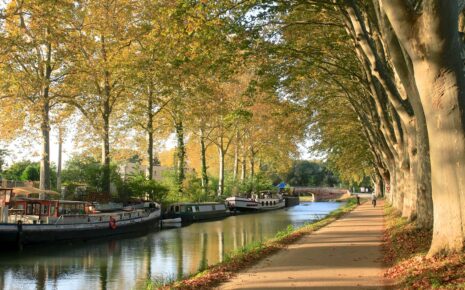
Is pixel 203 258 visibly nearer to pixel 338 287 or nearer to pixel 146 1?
pixel 338 287

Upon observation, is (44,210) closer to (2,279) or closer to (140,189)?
(2,279)

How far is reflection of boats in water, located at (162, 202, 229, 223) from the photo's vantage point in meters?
45.2

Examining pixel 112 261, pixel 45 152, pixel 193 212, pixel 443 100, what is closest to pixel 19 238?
pixel 112 261

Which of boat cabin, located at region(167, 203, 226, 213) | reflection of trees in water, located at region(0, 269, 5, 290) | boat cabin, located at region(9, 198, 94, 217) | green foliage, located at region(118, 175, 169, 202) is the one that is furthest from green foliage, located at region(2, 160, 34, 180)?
reflection of trees in water, located at region(0, 269, 5, 290)

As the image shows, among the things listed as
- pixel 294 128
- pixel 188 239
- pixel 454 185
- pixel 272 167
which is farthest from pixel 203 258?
pixel 272 167

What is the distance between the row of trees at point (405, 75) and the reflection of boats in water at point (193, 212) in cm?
1538

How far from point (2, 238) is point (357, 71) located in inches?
808

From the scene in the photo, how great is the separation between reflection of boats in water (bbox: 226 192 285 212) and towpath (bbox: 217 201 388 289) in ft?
140

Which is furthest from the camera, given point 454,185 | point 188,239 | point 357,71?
point 188,239

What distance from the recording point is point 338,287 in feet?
32.9

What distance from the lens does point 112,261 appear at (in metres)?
22.4

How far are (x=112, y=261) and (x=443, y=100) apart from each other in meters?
17.1

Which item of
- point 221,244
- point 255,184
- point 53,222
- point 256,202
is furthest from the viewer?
point 255,184

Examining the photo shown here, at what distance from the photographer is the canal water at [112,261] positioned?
17.5 metres
